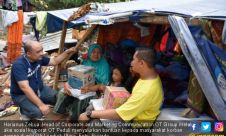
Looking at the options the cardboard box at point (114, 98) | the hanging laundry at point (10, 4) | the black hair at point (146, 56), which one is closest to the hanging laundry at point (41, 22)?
the cardboard box at point (114, 98)

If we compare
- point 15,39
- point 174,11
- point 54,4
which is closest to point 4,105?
point 15,39

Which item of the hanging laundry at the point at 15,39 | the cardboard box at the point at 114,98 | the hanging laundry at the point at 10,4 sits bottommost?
the hanging laundry at the point at 15,39

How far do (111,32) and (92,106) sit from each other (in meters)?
2.24

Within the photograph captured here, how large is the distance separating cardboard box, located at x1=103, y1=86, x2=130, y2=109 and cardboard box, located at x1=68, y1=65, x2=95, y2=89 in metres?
1.11

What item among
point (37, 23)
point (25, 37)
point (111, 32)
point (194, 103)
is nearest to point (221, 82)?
point (194, 103)

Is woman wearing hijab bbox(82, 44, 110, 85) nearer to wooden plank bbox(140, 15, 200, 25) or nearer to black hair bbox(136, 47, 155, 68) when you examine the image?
wooden plank bbox(140, 15, 200, 25)

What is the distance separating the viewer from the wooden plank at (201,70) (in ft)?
10.1

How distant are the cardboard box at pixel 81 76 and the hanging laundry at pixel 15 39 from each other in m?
4.63

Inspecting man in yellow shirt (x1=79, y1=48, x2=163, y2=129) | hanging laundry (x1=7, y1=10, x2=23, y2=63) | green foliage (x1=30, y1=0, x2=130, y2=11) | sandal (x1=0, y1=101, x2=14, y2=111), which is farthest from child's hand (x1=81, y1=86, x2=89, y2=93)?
green foliage (x1=30, y1=0, x2=130, y2=11)

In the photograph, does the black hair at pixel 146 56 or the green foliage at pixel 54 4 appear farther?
the green foliage at pixel 54 4

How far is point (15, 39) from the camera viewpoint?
9484 mm

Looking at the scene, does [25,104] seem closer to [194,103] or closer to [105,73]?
[105,73]

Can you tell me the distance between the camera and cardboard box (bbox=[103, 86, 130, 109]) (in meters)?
3.74

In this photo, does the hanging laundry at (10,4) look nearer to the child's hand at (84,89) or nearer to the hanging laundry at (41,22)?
the hanging laundry at (41,22)
